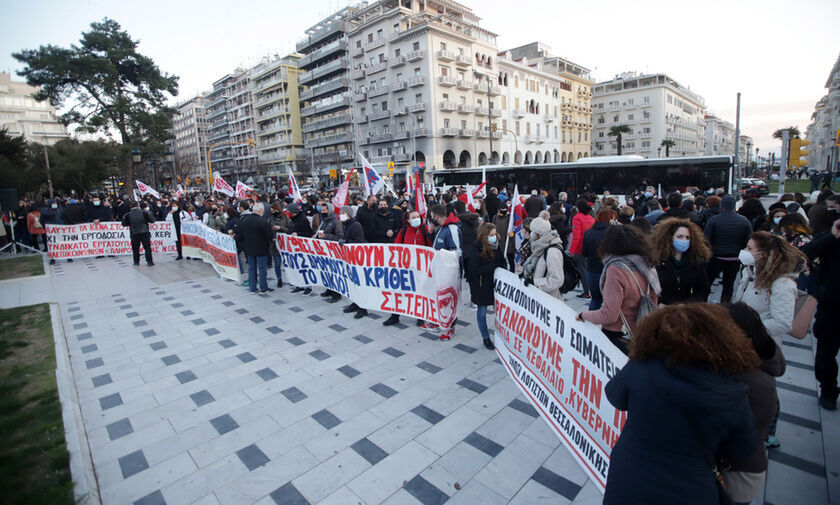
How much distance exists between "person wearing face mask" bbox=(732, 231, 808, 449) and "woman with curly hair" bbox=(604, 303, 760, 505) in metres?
2.00

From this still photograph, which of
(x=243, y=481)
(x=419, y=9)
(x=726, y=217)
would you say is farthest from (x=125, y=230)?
(x=419, y=9)

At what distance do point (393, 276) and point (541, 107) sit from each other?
6517 centimetres

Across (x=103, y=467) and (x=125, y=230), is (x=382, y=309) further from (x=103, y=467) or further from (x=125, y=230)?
(x=125, y=230)

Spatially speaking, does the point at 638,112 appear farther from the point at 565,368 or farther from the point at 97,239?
the point at 565,368

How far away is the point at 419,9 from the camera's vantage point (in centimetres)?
5322

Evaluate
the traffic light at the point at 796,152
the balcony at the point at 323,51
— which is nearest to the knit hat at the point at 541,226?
the traffic light at the point at 796,152

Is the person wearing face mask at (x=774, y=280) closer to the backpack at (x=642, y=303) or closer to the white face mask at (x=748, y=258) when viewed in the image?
the white face mask at (x=748, y=258)

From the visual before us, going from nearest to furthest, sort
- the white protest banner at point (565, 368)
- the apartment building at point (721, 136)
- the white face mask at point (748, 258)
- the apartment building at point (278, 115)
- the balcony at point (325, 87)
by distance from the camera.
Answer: the white protest banner at point (565, 368), the white face mask at point (748, 258), the balcony at point (325, 87), the apartment building at point (278, 115), the apartment building at point (721, 136)

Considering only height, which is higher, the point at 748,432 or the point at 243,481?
the point at 748,432

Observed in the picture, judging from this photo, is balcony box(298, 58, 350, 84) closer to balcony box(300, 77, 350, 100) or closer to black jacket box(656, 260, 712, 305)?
balcony box(300, 77, 350, 100)

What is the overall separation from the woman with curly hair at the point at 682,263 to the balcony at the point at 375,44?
5486 cm

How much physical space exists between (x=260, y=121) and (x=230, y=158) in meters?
19.9

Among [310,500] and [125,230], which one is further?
[125,230]

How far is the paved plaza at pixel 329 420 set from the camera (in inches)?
131
